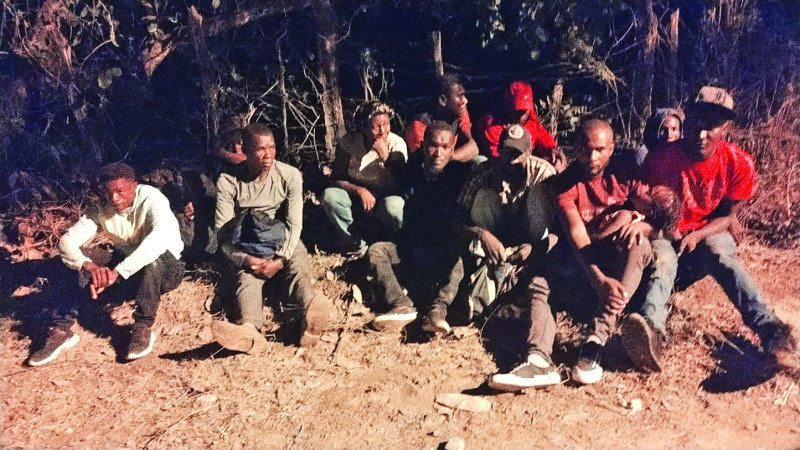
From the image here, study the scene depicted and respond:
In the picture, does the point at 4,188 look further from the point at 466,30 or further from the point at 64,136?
the point at 466,30

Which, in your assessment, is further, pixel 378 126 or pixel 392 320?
pixel 378 126

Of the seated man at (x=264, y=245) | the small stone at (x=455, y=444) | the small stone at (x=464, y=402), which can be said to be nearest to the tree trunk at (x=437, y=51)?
the seated man at (x=264, y=245)

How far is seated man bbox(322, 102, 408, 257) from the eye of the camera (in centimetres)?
470

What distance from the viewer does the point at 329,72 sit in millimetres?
5512

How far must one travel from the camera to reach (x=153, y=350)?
4.36 metres

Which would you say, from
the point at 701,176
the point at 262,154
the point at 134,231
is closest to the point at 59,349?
the point at 134,231

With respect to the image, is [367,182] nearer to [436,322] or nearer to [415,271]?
[415,271]

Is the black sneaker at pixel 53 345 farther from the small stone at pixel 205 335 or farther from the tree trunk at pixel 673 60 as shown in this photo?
the tree trunk at pixel 673 60

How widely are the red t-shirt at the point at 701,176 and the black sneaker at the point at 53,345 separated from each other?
4432mm

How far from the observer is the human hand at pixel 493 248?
4.05 metres

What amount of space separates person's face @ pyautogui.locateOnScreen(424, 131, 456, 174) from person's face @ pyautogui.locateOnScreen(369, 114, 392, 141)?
44 cm

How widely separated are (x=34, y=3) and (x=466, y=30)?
4501mm

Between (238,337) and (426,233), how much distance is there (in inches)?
66.5

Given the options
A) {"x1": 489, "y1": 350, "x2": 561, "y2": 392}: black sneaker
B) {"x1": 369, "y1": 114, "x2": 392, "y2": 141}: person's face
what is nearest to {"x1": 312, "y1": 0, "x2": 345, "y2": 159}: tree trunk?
{"x1": 369, "y1": 114, "x2": 392, "y2": 141}: person's face
